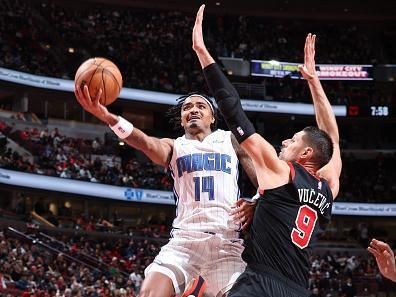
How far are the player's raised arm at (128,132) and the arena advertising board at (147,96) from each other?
23.3m

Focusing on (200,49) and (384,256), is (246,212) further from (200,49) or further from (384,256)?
(200,49)

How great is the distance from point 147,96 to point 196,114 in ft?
84.6

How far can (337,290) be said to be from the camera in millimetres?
23719

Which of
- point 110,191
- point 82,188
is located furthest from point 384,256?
point 110,191

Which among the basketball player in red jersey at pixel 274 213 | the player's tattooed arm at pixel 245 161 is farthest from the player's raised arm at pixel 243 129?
the player's tattooed arm at pixel 245 161

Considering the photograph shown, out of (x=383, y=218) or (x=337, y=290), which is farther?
(x=383, y=218)

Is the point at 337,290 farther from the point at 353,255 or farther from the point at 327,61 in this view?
the point at 327,61

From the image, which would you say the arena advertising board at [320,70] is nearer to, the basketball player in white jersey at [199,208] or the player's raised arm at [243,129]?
the basketball player in white jersey at [199,208]

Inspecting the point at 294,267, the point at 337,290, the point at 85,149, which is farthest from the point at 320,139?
the point at 85,149

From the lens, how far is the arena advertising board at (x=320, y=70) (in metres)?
35.8

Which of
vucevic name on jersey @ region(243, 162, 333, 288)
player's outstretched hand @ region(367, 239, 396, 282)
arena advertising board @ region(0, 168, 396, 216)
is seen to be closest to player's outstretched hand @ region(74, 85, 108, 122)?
vucevic name on jersey @ region(243, 162, 333, 288)

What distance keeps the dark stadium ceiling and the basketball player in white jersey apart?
31831 mm

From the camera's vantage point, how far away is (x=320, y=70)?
119 feet

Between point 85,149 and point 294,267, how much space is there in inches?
1023
